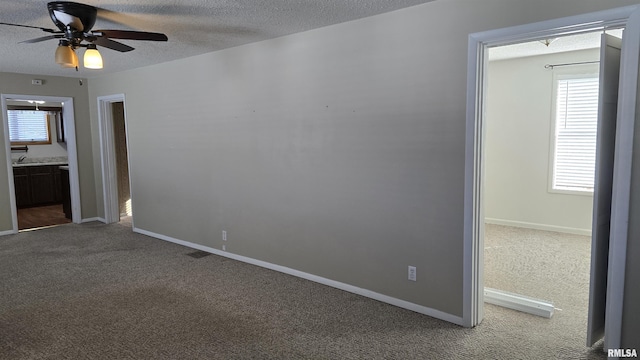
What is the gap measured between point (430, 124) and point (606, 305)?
1.57 meters

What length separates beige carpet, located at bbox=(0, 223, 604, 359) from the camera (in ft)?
8.46

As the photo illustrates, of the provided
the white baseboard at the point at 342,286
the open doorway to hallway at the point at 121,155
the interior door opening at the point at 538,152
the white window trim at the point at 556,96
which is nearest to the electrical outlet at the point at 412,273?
the white baseboard at the point at 342,286

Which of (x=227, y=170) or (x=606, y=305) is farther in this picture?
(x=227, y=170)

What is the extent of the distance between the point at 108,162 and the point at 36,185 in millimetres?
2691

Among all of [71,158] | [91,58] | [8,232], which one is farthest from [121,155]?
[91,58]

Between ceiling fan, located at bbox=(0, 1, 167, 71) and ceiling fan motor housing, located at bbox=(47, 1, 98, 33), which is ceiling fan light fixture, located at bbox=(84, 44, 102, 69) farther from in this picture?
ceiling fan motor housing, located at bbox=(47, 1, 98, 33)

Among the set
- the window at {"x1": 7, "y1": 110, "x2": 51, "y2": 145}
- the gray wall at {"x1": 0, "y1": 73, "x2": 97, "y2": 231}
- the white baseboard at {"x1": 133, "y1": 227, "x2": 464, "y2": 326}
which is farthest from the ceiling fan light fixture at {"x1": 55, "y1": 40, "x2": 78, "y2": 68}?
the window at {"x1": 7, "y1": 110, "x2": 51, "y2": 145}

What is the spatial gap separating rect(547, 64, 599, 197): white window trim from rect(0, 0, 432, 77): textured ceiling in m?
3.47

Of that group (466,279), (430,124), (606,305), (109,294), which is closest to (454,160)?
(430,124)

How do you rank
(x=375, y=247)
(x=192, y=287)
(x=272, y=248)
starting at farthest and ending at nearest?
(x=272, y=248)
(x=192, y=287)
(x=375, y=247)

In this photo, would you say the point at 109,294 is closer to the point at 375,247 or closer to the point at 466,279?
the point at 375,247

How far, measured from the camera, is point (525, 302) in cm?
314

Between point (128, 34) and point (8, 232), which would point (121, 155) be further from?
point (128, 34)

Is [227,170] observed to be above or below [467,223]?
above
